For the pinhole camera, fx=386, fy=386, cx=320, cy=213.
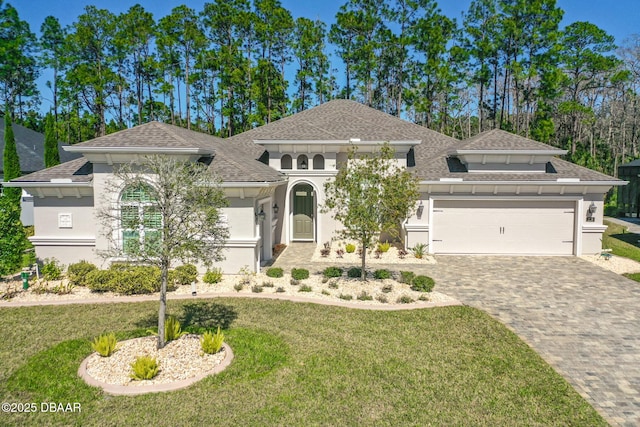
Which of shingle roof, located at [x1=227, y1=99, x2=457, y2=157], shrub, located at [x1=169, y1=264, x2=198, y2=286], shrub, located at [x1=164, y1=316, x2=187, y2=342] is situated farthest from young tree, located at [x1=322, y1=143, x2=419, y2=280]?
shingle roof, located at [x1=227, y1=99, x2=457, y2=157]

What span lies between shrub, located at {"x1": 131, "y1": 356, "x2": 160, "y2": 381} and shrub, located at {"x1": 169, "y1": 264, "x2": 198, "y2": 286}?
5718 mm

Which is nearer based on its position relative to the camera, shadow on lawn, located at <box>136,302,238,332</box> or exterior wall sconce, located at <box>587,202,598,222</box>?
shadow on lawn, located at <box>136,302,238,332</box>

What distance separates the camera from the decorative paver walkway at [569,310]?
21.9ft

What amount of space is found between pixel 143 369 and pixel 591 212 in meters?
Result: 18.4

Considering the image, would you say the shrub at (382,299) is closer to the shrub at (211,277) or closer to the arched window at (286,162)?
the shrub at (211,277)

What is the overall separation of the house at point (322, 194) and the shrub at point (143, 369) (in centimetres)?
682

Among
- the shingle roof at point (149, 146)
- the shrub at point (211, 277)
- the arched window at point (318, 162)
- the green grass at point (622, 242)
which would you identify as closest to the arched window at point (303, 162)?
the arched window at point (318, 162)

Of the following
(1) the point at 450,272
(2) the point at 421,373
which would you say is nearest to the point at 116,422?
(2) the point at 421,373

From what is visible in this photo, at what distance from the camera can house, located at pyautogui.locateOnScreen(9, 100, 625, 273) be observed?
530 inches

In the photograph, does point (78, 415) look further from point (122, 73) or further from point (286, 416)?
point (122, 73)

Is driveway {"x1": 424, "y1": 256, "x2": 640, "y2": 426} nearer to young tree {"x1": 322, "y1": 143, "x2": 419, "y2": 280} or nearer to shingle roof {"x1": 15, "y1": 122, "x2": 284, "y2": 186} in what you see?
young tree {"x1": 322, "y1": 143, "x2": 419, "y2": 280}

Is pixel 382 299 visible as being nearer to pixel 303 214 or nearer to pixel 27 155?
pixel 303 214

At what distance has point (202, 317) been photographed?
947cm

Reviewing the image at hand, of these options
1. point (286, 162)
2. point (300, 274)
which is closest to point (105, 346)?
point (300, 274)
